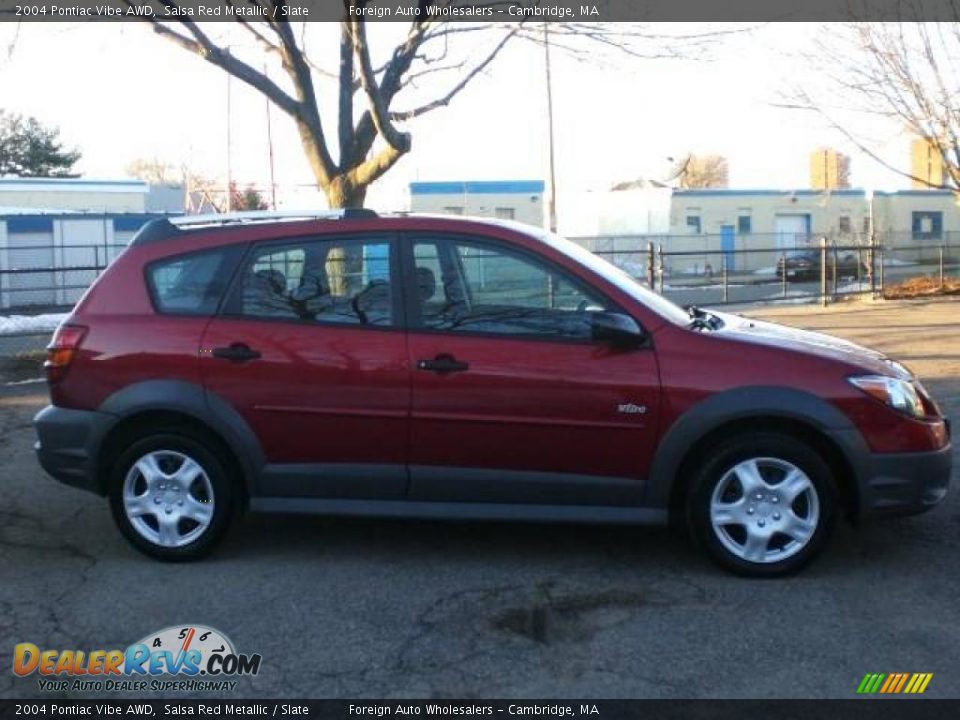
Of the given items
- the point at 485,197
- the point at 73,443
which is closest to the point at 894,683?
the point at 73,443

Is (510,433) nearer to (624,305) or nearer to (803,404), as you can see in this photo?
(624,305)

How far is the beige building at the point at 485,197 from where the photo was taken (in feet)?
159

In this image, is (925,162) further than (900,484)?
Yes

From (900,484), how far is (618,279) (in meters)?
1.68

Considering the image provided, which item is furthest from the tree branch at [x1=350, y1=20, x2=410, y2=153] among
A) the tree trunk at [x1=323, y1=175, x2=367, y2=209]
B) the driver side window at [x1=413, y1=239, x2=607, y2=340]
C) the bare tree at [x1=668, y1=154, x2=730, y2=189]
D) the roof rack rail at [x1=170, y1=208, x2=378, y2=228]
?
the bare tree at [x1=668, y1=154, x2=730, y2=189]

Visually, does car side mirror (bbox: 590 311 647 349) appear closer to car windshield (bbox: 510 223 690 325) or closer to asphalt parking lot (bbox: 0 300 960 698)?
car windshield (bbox: 510 223 690 325)

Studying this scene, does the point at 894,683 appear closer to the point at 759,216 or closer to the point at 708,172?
the point at 759,216

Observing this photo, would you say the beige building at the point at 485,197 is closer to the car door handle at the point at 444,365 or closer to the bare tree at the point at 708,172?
the bare tree at the point at 708,172

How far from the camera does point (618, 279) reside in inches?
220

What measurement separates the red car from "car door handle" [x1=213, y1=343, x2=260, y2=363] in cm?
1

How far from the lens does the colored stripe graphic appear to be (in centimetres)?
405

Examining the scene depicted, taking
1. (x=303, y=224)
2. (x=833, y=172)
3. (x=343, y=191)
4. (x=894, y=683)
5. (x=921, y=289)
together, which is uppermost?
(x=833, y=172)
